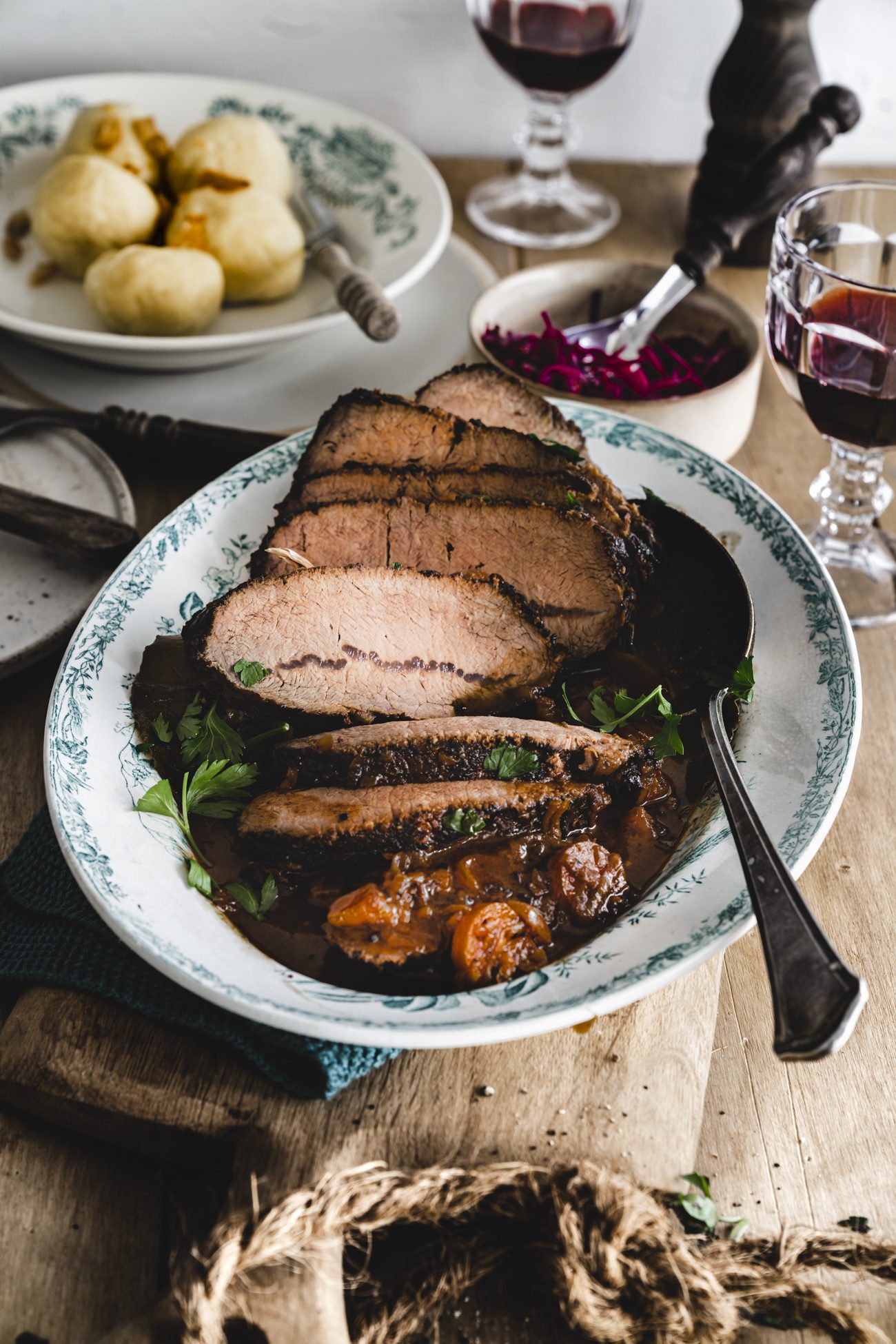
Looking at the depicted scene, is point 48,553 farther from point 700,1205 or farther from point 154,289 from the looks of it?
point 700,1205

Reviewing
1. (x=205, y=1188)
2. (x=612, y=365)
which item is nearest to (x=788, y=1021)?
(x=205, y=1188)

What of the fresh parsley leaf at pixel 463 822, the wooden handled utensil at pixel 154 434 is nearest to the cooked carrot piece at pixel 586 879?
the fresh parsley leaf at pixel 463 822

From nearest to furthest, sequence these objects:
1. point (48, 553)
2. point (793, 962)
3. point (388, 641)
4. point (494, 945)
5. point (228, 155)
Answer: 1. point (793, 962)
2. point (494, 945)
3. point (388, 641)
4. point (48, 553)
5. point (228, 155)

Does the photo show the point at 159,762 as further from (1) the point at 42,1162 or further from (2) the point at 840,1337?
(2) the point at 840,1337

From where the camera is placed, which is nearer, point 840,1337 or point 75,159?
point 840,1337

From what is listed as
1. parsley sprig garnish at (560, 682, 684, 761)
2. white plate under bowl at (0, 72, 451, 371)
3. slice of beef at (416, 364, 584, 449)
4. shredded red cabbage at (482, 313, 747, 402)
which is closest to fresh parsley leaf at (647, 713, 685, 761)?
parsley sprig garnish at (560, 682, 684, 761)

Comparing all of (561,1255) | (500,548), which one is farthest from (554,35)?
(561,1255)
